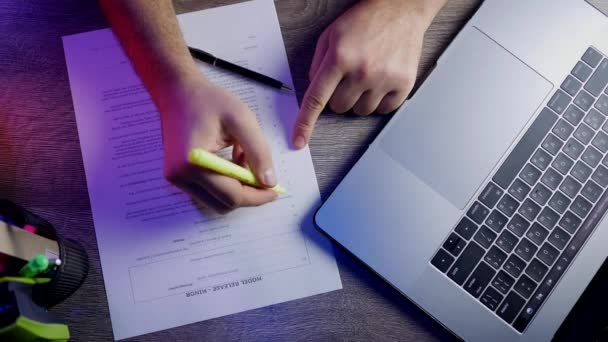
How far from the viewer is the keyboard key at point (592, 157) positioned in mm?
652

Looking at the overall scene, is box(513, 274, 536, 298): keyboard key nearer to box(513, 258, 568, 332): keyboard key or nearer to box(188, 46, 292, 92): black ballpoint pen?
box(513, 258, 568, 332): keyboard key

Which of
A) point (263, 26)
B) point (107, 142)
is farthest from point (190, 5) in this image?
point (107, 142)

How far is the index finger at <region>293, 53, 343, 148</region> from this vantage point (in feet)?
2.09

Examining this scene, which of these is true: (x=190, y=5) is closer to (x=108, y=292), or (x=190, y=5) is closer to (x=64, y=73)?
(x=64, y=73)

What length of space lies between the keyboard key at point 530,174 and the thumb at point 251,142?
13.2 inches

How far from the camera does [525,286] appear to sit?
613mm

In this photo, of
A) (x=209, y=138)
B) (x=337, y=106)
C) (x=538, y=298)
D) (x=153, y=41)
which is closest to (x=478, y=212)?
(x=538, y=298)

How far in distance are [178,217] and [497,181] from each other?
43 cm

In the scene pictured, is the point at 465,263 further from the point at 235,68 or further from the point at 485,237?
the point at 235,68

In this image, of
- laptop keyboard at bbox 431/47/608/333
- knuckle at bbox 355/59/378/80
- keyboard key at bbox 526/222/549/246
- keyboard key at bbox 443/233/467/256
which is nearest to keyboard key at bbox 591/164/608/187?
laptop keyboard at bbox 431/47/608/333

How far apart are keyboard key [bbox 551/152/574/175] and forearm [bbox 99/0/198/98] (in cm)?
49

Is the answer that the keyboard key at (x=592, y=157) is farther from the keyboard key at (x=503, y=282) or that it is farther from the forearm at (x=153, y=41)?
the forearm at (x=153, y=41)

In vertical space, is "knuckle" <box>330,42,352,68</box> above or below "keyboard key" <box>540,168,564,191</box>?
above

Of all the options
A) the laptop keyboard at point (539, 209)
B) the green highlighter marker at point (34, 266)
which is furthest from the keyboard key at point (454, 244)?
the green highlighter marker at point (34, 266)
